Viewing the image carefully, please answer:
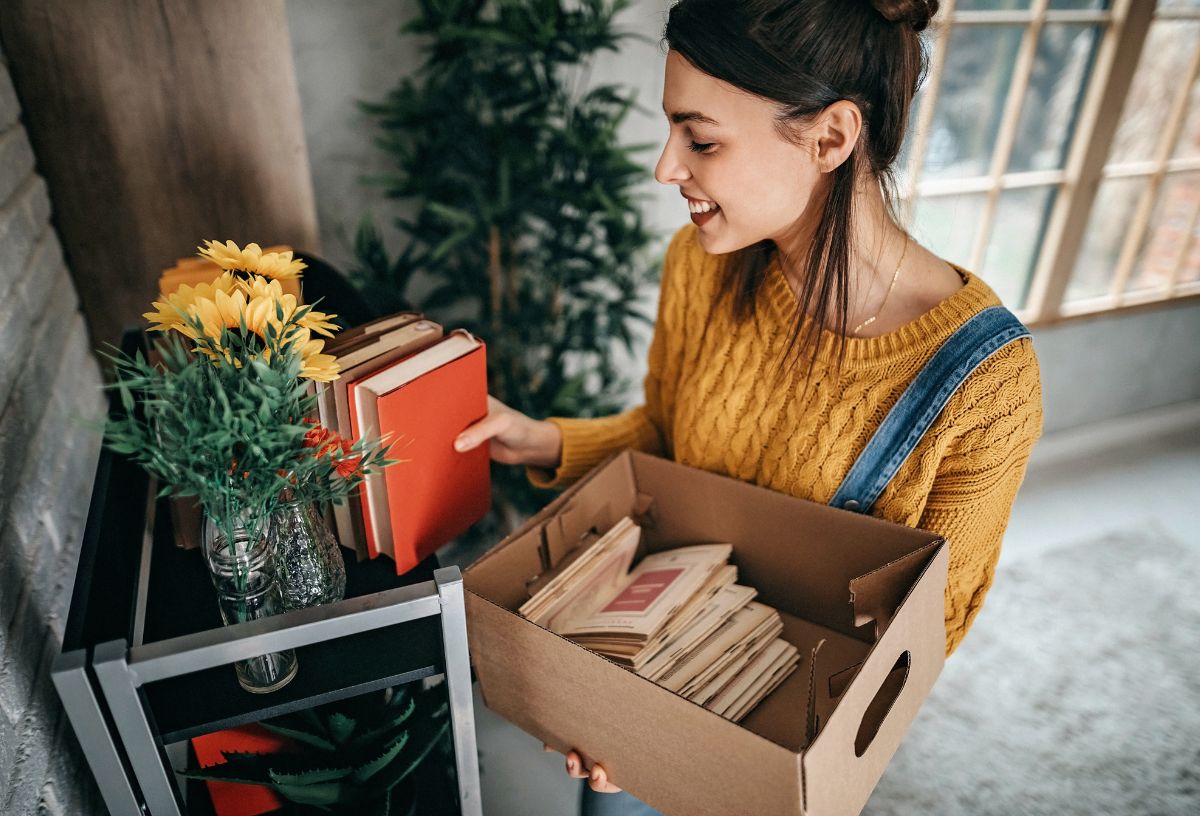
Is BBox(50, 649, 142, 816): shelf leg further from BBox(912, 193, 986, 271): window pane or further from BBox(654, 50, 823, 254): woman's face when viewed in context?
BBox(912, 193, 986, 271): window pane

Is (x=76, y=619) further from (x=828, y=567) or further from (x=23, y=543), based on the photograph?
(x=828, y=567)

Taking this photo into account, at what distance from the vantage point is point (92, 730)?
62cm

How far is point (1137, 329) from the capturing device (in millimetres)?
2906

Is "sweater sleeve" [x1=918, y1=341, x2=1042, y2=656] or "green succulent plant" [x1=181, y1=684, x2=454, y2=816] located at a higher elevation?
"sweater sleeve" [x1=918, y1=341, x2=1042, y2=656]

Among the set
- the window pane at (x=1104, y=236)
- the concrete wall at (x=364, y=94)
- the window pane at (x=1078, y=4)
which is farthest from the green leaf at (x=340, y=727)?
the window pane at (x=1104, y=236)

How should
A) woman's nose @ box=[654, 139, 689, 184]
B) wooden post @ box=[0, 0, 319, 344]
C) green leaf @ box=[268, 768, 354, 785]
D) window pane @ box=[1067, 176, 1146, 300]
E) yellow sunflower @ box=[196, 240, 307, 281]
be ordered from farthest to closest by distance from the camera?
window pane @ box=[1067, 176, 1146, 300] → wooden post @ box=[0, 0, 319, 344] → woman's nose @ box=[654, 139, 689, 184] → green leaf @ box=[268, 768, 354, 785] → yellow sunflower @ box=[196, 240, 307, 281]

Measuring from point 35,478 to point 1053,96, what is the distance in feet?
9.47

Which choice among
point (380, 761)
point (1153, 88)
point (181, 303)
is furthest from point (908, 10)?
point (1153, 88)

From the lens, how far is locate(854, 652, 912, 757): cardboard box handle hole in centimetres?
78

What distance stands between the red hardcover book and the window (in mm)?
1802

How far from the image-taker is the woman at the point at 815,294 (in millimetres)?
928

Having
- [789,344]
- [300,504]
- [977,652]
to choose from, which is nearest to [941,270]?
[789,344]

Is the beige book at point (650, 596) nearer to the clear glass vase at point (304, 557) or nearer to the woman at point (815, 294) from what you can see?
the woman at point (815, 294)

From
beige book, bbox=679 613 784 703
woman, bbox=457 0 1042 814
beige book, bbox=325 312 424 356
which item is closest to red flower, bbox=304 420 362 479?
beige book, bbox=325 312 424 356
